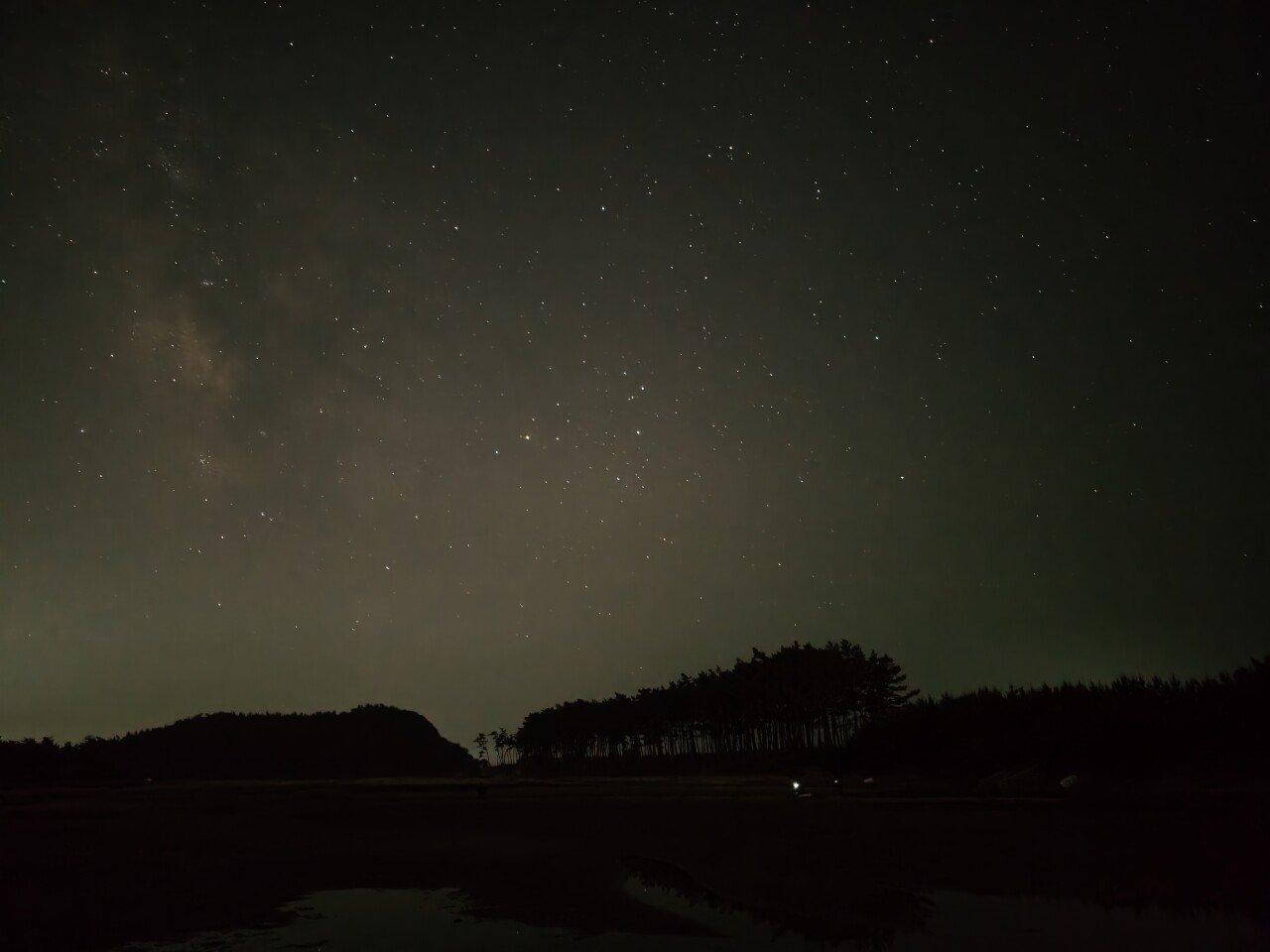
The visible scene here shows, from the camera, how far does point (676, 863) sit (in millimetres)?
19703

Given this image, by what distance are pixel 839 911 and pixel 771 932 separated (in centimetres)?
189

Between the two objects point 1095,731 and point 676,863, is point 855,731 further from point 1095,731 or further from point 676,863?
point 676,863

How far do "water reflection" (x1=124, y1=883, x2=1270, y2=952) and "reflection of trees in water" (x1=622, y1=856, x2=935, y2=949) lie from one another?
0.05 metres

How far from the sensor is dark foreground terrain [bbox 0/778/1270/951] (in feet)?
46.6

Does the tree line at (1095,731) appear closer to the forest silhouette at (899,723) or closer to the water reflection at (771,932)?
the forest silhouette at (899,723)

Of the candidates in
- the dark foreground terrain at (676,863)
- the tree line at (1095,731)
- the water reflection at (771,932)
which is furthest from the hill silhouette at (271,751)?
the water reflection at (771,932)

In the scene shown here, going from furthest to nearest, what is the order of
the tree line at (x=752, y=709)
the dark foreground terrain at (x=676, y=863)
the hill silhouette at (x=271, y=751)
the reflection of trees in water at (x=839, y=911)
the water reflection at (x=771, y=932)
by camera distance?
the hill silhouette at (x=271, y=751), the tree line at (x=752, y=709), the dark foreground terrain at (x=676, y=863), the reflection of trees in water at (x=839, y=911), the water reflection at (x=771, y=932)

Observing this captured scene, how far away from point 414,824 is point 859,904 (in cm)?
2269

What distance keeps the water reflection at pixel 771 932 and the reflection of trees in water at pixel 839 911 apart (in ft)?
0.16

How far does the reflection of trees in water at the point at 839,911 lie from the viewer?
12492mm

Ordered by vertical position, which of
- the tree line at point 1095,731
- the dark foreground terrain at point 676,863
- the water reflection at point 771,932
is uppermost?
the tree line at point 1095,731

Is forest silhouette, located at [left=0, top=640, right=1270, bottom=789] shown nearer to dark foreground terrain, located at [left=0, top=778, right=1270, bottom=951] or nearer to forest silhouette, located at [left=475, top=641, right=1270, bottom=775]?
forest silhouette, located at [left=475, top=641, right=1270, bottom=775]

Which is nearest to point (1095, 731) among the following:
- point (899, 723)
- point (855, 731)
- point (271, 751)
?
point (899, 723)

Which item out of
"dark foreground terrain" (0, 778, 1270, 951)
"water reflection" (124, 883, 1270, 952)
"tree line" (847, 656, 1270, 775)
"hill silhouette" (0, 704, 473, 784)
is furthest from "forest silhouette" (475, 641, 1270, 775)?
"hill silhouette" (0, 704, 473, 784)
